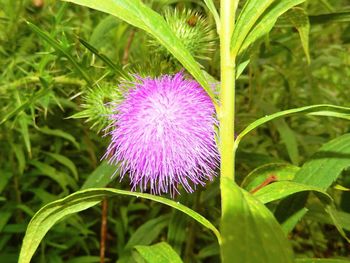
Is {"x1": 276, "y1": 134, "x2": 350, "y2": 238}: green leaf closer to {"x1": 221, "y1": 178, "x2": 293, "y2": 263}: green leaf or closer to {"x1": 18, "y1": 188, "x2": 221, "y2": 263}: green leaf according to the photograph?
{"x1": 18, "y1": 188, "x2": 221, "y2": 263}: green leaf

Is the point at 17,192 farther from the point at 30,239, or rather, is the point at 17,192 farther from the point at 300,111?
the point at 300,111

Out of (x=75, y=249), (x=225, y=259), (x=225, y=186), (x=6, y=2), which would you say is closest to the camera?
(x=225, y=259)

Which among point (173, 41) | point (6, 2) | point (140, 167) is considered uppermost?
point (6, 2)

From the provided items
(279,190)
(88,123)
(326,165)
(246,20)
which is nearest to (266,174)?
(326,165)

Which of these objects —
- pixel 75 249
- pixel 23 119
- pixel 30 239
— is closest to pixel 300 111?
pixel 30 239

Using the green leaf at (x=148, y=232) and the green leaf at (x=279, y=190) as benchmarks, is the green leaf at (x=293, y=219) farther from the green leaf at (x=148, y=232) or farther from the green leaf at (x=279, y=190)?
the green leaf at (x=148, y=232)

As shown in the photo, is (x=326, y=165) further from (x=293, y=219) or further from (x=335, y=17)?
(x=335, y=17)

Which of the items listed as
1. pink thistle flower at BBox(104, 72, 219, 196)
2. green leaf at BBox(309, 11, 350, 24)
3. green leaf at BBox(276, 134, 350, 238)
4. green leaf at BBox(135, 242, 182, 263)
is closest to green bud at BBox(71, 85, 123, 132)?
pink thistle flower at BBox(104, 72, 219, 196)

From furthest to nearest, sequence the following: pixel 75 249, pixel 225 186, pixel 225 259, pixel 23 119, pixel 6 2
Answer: pixel 75 249 → pixel 6 2 → pixel 23 119 → pixel 225 186 → pixel 225 259
